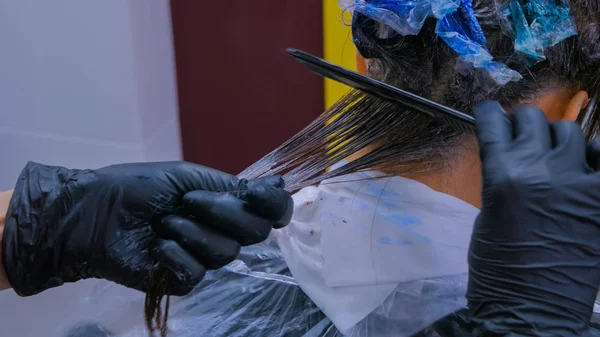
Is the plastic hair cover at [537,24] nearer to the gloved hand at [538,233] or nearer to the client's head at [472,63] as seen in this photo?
the client's head at [472,63]

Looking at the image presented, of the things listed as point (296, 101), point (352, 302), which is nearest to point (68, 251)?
point (352, 302)

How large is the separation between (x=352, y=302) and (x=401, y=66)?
0.43 metres

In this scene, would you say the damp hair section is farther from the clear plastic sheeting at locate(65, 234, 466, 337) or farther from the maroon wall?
the maroon wall

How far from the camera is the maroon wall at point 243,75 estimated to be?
213 centimetres

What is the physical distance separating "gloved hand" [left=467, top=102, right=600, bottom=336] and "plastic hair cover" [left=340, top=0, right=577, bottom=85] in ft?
0.48

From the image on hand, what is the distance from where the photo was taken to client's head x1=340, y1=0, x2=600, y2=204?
886 mm

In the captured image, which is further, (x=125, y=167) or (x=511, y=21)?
(x=125, y=167)

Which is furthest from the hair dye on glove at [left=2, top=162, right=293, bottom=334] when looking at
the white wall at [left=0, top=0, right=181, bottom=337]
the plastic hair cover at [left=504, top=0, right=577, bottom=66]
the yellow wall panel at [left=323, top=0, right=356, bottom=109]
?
the white wall at [left=0, top=0, right=181, bottom=337]

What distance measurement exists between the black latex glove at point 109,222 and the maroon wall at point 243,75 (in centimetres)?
123

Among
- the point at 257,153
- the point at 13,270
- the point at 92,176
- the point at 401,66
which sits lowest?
the point at 257,153

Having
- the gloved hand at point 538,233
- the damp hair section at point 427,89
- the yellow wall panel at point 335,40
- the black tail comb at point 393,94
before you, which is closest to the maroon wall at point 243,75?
the yellow wall panel at point 335,40

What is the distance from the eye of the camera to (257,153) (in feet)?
7.88

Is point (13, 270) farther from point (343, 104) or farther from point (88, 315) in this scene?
point (343, 104)

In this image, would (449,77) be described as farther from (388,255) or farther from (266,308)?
(266,308)
